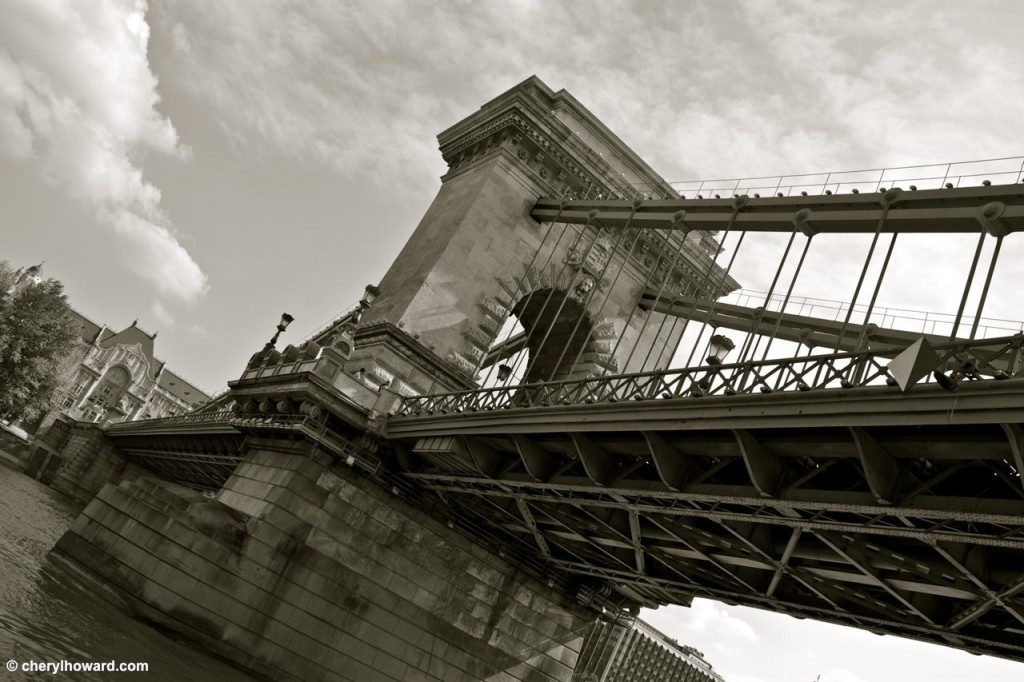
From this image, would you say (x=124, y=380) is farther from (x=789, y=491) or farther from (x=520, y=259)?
(x=789, y=491)

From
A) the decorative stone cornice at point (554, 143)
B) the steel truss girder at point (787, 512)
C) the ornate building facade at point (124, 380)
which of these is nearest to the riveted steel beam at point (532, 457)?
the steel truss girder at point (787, 512)

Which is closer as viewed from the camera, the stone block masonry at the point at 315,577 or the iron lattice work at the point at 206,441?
the stone block masonry at the point at 315,577

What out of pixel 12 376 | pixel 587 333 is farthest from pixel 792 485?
pixel 12 376

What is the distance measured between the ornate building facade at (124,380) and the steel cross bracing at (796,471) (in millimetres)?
122432

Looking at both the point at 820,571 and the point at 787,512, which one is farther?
the point at 820,571

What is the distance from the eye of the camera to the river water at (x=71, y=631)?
1262cm

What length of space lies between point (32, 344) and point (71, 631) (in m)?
50.9

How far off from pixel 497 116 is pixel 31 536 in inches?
875

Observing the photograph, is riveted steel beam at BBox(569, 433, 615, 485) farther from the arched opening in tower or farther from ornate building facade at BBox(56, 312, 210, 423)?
ornate building facade at BBox(56, 312, 210, 423)

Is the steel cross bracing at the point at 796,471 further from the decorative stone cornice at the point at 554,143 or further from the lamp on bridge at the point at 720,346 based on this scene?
the decorative stone cornice at the point at 554,143

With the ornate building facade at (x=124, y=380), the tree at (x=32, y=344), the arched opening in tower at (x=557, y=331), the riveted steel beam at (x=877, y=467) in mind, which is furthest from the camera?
the ornate building facade at (x=124, y=380)

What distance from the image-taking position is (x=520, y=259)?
104 ft

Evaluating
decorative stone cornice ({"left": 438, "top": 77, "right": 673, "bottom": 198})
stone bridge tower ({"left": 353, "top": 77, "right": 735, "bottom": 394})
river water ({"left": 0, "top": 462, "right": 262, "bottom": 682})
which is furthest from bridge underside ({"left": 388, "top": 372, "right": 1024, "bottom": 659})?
decorative stone cornice ({"left": 438, "top": 77, "right": 673, "bottom": 198})

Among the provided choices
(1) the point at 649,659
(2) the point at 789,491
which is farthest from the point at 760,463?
(1) the point at 649,659
